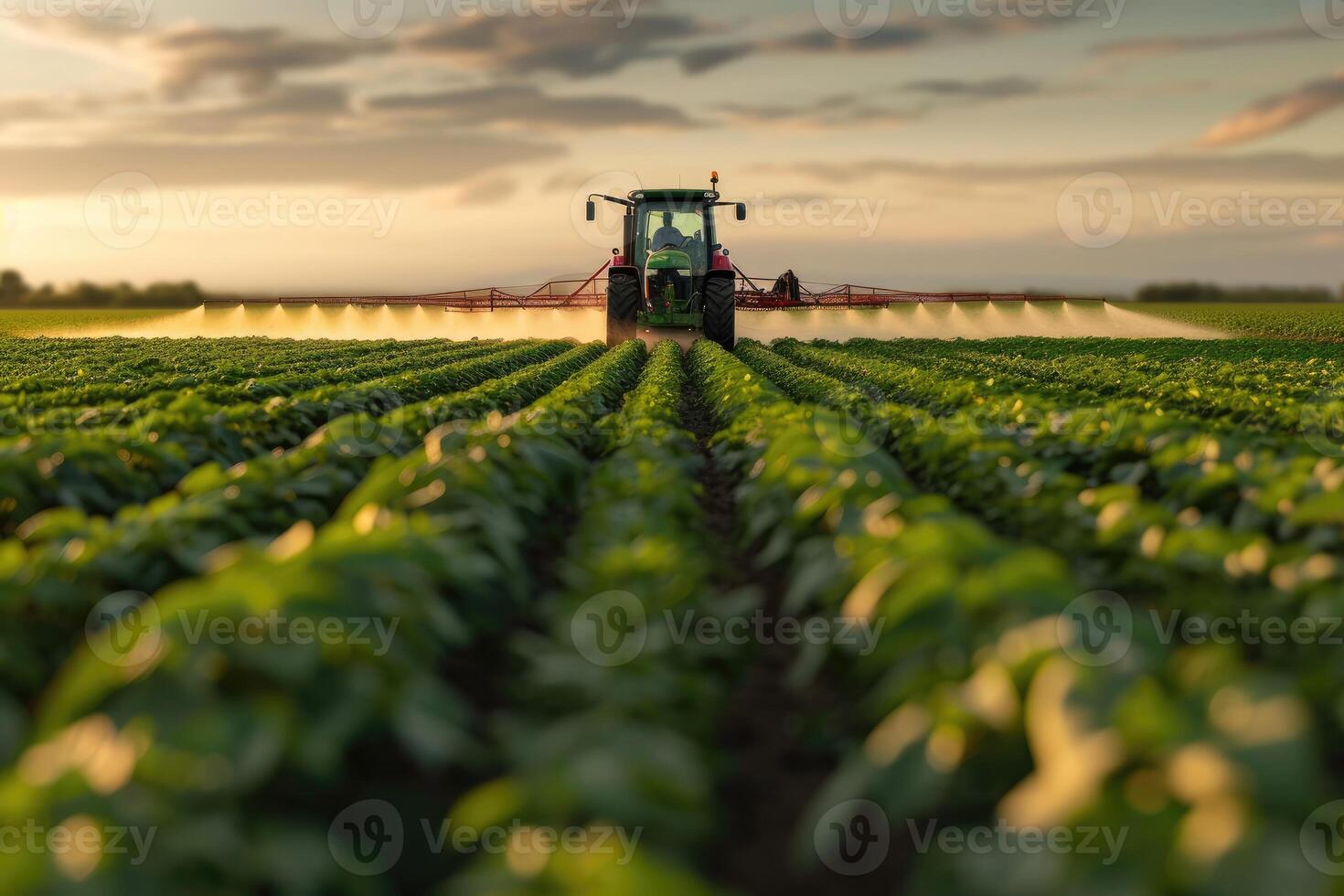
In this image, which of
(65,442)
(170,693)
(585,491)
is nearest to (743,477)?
(585,491)

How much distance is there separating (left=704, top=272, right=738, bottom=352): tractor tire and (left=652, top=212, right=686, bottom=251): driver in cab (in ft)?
3.73

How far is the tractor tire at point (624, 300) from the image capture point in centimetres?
2205

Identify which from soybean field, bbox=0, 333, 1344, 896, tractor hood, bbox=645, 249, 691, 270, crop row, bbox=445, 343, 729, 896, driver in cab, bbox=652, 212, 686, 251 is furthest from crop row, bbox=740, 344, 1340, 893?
driver in cab, bbox=652, 212, 686, 251

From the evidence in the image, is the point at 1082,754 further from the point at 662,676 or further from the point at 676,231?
the point at 676,231

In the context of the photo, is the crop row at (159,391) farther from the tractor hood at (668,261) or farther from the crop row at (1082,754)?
the crop row at (1082,754)

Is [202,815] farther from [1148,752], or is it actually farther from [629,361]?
[629,361]

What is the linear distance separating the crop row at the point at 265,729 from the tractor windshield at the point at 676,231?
1944 cm

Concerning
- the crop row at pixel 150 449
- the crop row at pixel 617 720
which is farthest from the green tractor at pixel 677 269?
the crop row at pixel 617 720

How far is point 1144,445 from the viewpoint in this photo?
6.14 meters

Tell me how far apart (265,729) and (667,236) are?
2076cm

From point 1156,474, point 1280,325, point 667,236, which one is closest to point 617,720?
point 1156,474

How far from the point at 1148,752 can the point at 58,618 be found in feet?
11.4

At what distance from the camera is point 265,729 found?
1.89m

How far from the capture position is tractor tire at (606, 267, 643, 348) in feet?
72.3
